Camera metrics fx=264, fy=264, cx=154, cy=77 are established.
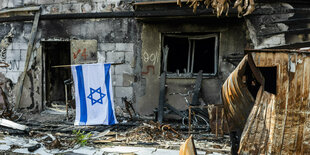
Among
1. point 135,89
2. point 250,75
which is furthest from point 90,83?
point 250,75

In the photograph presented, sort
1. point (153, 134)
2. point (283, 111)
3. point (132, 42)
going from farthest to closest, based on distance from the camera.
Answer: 1. point (132, 42)
2. point (153, 134)
3. point (283, 111)

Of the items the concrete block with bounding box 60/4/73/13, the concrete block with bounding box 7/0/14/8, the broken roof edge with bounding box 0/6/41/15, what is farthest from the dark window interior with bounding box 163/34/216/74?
the concrete block with bounding box 7/0/14/8

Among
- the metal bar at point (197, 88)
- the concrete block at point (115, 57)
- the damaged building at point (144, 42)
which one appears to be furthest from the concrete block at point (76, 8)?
the metal bar at point (197, 88)

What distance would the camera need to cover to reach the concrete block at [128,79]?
800 centimetres

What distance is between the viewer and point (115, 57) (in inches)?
317

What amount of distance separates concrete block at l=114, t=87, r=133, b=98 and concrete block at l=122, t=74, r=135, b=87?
0.41 feet

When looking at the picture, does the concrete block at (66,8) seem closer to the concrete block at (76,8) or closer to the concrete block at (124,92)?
the concrete block at (76,8)

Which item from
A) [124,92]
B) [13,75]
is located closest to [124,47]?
[124,92]

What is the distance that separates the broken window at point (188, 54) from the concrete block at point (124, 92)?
4.09 ft

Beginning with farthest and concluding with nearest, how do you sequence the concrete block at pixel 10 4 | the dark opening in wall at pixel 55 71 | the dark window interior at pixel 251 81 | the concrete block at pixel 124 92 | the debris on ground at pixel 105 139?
the dark opening in wall at pixel 55 71 → the concrete block at pixel 10 4 → the concrete block at pixel 124 92 → the debris on ground at pixel 105 139 → the dark window interior at pixel 251 81

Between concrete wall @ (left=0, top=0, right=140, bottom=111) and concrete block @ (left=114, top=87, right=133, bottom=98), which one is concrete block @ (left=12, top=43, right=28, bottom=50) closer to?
concrete wall @ (left=0, top=0, right=140, bottom=111)

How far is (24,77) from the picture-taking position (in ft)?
28.6

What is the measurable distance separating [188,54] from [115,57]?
87.5 inches

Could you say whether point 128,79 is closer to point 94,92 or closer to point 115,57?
point 115,57
